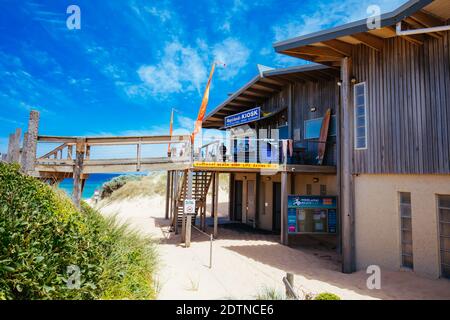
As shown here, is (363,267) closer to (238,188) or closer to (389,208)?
(389,208)

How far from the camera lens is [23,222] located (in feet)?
11.0

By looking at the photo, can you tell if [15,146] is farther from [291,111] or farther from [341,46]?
[291,111]

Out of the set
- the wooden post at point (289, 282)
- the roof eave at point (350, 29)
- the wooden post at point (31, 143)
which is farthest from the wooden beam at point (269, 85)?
the wooden post at point (289, 282)

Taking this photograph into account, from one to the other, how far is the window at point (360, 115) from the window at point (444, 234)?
2.52 m

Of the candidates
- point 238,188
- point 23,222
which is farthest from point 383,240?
point 238,188

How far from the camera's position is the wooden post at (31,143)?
5.92 m

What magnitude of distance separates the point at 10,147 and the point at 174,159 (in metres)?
5.14

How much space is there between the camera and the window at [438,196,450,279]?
700cm

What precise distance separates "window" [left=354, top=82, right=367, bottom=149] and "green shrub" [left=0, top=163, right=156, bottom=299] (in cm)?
719

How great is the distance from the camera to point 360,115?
901 centimetres

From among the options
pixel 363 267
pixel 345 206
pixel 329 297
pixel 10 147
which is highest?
pixel 10 147

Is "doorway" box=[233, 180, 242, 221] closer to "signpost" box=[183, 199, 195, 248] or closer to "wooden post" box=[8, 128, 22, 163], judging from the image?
"signpost" box=[183, 199, 195, 248]

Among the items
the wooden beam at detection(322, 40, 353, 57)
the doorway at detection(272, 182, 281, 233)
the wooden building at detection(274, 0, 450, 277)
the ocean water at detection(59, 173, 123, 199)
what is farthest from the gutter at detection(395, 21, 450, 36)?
the doorway at detection(272, 182, 281, 233)
